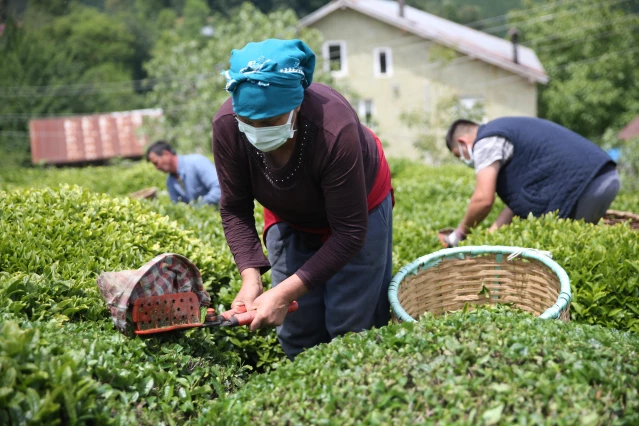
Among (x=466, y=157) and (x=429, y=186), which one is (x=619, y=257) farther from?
(x=429, y=186)

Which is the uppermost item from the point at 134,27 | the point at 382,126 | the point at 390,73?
the point at 134,27

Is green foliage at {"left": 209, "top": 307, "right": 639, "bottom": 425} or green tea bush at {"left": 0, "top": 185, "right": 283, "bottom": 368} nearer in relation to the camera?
green foliage at {"left": 209, "top": 307, "right": 639, "bottom": 425}

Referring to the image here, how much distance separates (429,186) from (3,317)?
6.62 metres

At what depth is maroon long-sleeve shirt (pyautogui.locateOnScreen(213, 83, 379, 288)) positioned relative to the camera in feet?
9.14

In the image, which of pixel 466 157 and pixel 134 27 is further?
pixel 134 27

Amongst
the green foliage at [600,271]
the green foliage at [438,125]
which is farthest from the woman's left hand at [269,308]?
the green foliage at [438,125]

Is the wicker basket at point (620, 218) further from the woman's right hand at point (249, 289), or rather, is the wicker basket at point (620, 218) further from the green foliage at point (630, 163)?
the green foliage at point (630, 163)

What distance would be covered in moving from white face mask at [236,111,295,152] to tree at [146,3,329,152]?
52.5ft

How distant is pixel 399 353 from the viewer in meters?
2.60

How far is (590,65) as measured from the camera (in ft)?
117

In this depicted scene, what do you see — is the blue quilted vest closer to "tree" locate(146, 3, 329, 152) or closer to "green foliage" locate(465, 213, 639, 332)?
"green foliage" locate(465, 213, 639, 332)

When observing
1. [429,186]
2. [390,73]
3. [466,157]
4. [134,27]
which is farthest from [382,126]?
[134,27]

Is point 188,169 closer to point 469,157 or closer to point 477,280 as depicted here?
point 469,157

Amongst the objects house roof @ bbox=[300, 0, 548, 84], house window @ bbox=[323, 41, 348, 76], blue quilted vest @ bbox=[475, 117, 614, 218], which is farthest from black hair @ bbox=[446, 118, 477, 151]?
house window @ bbox=[323, 41, 348, 76]
